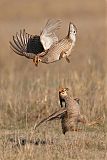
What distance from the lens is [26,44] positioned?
8.95 metres

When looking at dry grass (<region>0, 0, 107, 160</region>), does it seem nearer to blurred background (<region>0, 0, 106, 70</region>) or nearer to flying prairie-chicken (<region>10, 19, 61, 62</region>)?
flying prairie-chicken (<region>10, 19, 61, 62</region>)

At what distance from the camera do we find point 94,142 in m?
9.48

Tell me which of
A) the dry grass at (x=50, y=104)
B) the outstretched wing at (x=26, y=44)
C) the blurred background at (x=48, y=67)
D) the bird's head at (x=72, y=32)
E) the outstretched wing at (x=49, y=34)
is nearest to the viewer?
the bird's head at (x=72, y=32)

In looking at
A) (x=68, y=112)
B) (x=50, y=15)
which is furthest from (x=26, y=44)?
(x=50, y=15)

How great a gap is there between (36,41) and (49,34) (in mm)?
313

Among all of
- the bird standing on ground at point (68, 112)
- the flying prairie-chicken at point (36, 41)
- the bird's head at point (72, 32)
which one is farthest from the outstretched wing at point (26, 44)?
the bird standing on ground at point (68, 112)

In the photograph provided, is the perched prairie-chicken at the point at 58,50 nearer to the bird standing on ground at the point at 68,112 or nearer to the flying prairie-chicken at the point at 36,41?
the flying prairie-chicken at the point at 36,41

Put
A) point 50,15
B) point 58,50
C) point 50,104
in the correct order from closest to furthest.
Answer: point 58,50, point 50,104, point 50,15

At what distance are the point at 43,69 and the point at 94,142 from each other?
9227mm

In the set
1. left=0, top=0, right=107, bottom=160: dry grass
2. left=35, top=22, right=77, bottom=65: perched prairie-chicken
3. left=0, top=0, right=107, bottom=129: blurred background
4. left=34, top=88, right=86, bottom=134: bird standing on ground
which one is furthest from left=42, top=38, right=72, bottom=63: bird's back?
left=0, top=0, right=107, bottom=129: blurred background

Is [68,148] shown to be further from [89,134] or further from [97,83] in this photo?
[97,83]

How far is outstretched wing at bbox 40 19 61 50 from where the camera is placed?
28.4 ft

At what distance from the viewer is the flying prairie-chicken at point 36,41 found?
8.65 metres

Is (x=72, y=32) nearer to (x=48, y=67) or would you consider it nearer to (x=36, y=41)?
(x=36, y=41)
